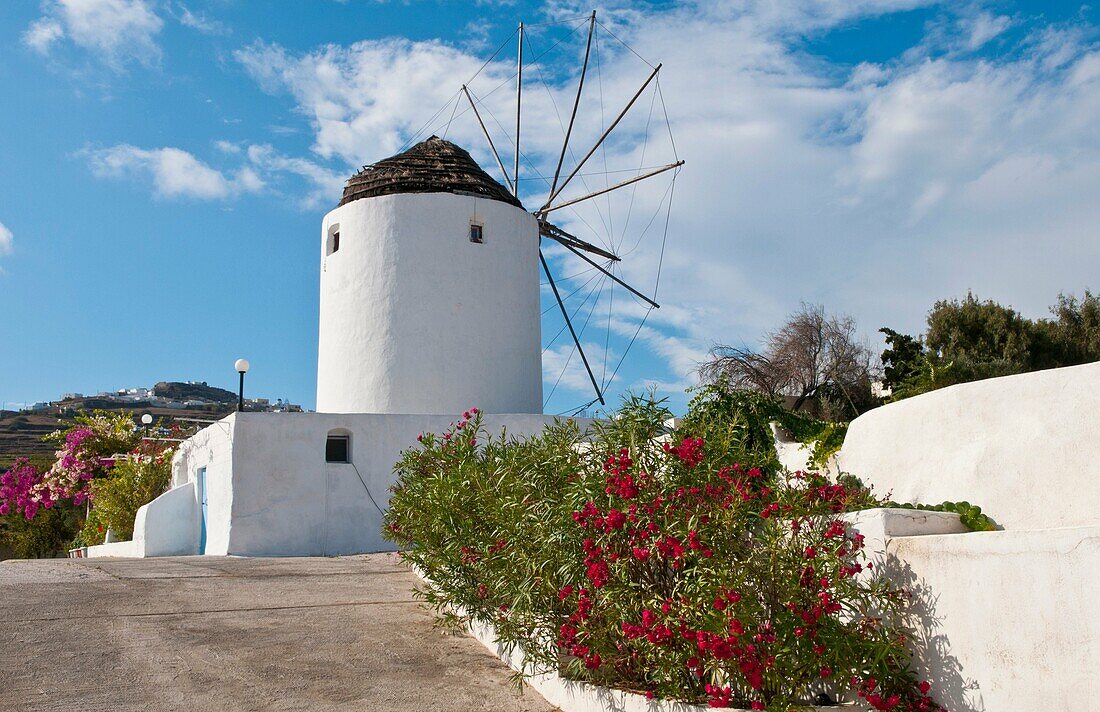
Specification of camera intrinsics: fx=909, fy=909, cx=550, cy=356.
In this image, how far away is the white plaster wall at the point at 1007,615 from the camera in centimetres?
410

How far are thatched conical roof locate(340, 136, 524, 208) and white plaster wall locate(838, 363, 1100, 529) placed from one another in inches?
519

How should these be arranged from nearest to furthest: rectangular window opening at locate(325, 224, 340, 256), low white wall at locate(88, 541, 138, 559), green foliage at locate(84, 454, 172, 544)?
low white wall at locate(88, 541, 138, 559), green foliage at locate(84, 454, 172, 544), rectangular window opening at locate(325, 224, 340, 256)

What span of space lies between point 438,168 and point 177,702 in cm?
1456

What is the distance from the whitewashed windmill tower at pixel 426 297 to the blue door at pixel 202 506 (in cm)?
272

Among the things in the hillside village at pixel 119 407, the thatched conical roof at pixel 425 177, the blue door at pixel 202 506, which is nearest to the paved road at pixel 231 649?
the blue door at pixel 202 506

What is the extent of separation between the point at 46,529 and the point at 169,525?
1039 centimetres

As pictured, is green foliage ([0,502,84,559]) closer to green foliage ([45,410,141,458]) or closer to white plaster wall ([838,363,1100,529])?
green foliage ([45,410,141,458])

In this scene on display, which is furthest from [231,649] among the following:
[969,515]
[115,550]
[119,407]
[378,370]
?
[119,407]

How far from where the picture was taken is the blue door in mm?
16125

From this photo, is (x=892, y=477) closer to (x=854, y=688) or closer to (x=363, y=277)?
(x=854, y=688)

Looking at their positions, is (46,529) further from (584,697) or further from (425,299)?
(584,697)

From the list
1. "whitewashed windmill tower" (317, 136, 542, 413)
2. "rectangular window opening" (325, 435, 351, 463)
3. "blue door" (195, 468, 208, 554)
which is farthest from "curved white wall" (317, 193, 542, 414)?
"blue door" (195, 468, 208, 554)

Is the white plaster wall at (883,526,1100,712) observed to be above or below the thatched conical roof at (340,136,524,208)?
below

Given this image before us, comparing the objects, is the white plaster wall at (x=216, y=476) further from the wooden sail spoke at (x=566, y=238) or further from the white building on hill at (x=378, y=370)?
the wooden sail spoke at (x=566, y=238)
